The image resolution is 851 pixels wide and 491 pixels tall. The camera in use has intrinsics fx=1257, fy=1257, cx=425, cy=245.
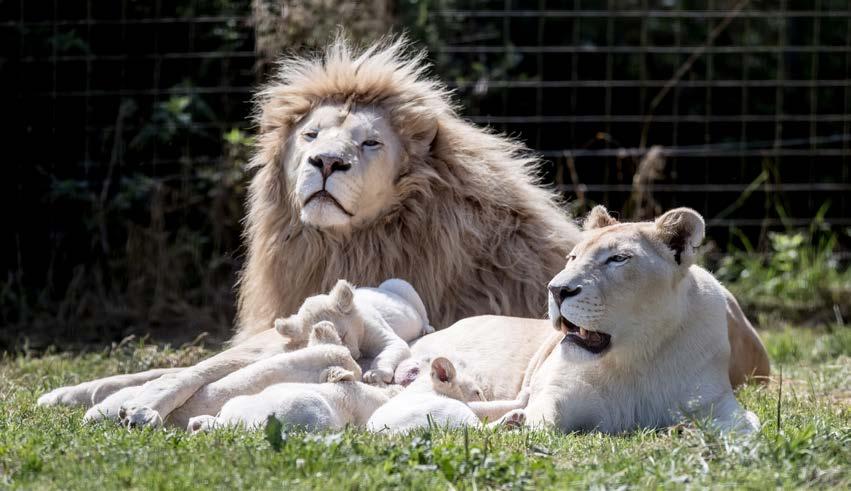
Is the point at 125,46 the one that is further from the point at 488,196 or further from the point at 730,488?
the point at 730,488

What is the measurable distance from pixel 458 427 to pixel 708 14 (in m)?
5.71

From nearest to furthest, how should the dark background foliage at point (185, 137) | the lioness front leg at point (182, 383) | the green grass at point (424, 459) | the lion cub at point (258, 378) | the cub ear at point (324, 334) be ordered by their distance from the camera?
the green grass at point (424, 459) → the lioness front leg at point (182, 383) → the lion cub at point (258, 378) → the cub ear at point (324, 334) → the dark background foliage at point (185, 137)

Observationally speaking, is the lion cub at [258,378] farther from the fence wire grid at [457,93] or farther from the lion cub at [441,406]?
the fence wire grid at [457,93]

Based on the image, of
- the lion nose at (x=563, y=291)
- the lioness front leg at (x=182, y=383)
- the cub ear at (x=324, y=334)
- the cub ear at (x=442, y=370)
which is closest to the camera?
the lion nose at (x=563, y=291)

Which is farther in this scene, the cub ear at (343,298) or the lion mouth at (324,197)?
the lion mouth at (324,197)

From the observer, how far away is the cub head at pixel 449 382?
4.18 metres

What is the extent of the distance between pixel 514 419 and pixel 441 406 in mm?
284

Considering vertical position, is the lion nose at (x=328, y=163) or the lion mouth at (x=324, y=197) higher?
the lion nose at (x=328, y=163)

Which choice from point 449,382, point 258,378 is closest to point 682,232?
point 449,382

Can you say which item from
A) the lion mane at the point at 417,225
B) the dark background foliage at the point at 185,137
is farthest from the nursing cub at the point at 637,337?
the dark background foliage at the point at 185,137

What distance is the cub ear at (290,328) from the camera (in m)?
4.70

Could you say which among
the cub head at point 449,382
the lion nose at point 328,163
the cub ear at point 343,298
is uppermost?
the lion nose at point 328,163

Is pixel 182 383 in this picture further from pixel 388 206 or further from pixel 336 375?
pixel 388 206

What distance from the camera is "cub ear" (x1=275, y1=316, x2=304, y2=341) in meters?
4.70
